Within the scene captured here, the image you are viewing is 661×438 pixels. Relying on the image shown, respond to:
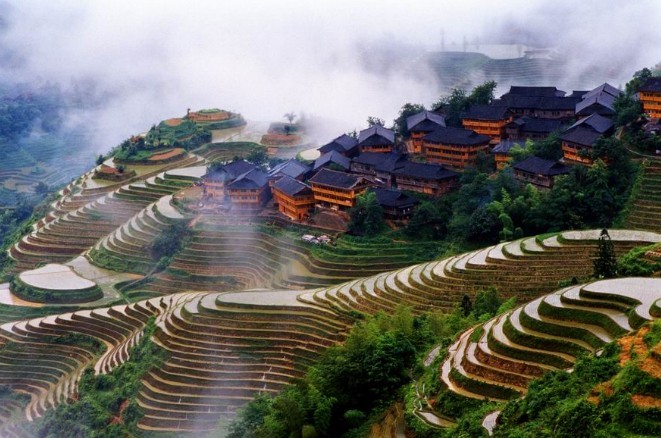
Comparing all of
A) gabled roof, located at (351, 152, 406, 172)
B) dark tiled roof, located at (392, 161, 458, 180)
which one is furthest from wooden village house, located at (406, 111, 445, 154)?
dark tiled roof, located at (392, 161, 458, 180)

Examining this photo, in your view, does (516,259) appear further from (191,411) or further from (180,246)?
(180,246)

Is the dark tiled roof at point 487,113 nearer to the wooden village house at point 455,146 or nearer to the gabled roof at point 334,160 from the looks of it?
the wooden village house at point 455,146

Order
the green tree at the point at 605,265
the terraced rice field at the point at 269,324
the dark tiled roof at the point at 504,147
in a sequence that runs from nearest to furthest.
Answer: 1. the green tree at the point at 605,265
2. the terraced rice field at the point at 269,324
3. the dark tiled roof at the point at 504,147

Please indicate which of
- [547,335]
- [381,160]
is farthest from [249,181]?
[547,335]

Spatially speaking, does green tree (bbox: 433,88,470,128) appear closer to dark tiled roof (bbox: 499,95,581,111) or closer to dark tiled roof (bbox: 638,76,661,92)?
dark tiled roof (bbox: 499,95,581,111)

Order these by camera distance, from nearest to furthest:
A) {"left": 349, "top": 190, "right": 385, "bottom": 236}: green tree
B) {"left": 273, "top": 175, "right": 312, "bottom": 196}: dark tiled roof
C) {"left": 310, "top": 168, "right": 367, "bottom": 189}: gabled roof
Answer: {"left": 349, "top": 190, "right": 385, "bottom": 236}: green tree → {"left": 310, "top": 168, "right": 367, "bottom": 189}: gabled roof → {"left": 273, "top": 175, "right": 312, "bottom": 196}: dark tiled roof

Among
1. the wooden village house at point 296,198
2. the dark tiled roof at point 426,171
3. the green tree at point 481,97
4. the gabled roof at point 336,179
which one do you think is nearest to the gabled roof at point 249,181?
the wooden village house at point 296,198
